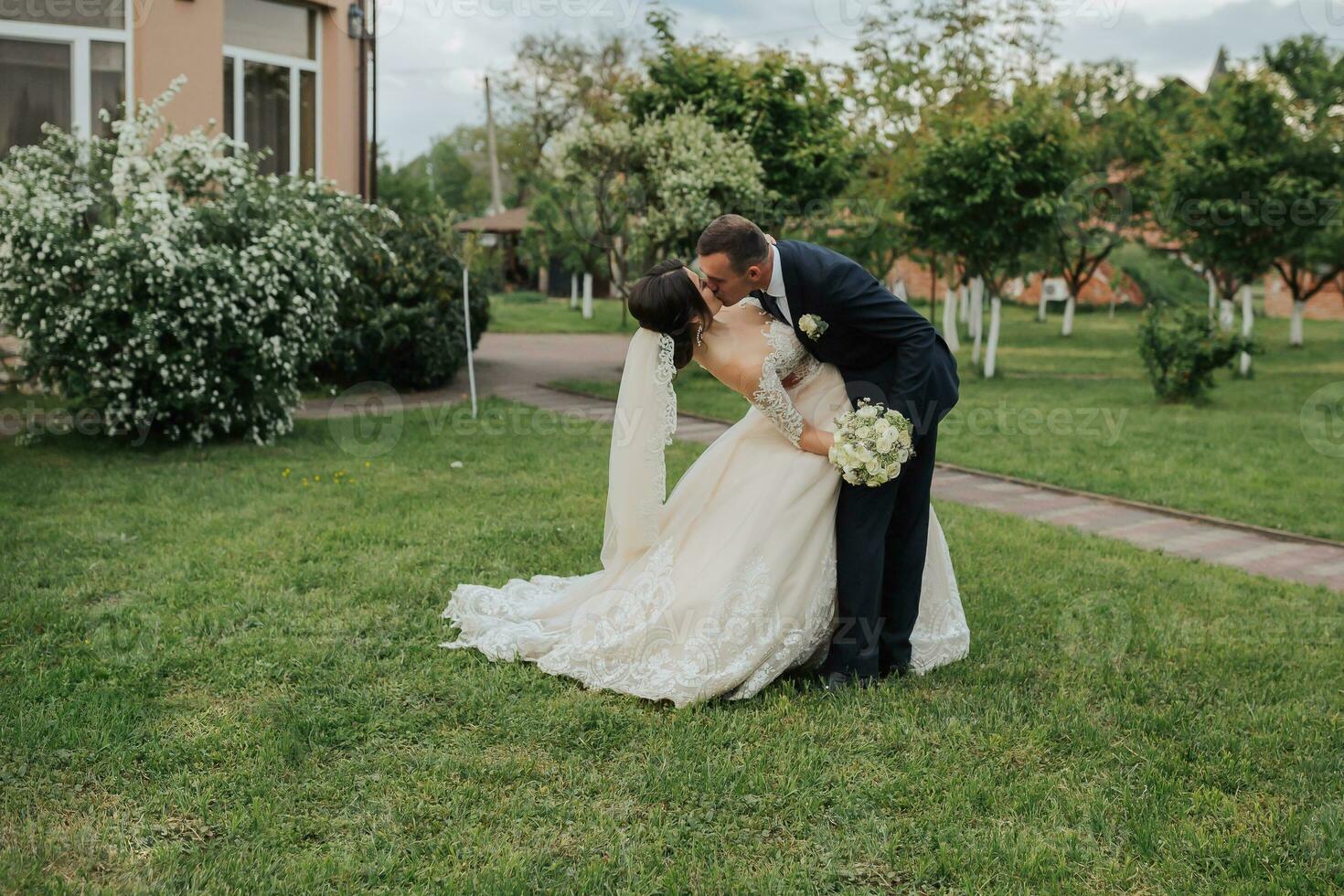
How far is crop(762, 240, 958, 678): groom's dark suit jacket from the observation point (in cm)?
427

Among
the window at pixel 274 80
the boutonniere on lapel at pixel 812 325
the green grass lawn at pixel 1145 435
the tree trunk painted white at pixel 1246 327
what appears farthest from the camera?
the tree trunk painted white at pixel 1246 327

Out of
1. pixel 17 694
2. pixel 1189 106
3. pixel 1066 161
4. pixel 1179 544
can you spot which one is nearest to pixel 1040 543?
pixel 1179 544

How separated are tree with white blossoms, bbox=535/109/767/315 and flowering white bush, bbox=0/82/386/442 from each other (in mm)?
5079

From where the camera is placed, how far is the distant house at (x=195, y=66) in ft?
38.5

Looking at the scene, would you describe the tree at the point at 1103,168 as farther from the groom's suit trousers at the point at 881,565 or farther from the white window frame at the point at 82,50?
the groom's suit trousers at the point at 881,565

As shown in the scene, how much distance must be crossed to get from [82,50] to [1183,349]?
512 inches

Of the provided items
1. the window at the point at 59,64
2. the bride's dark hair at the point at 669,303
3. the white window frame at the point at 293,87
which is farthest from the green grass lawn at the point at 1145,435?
the window at the point at 59,64

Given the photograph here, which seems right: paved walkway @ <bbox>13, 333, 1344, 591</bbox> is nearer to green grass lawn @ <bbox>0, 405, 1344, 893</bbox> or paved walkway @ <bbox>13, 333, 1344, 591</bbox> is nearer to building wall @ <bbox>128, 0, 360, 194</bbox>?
green grass lawn @ <bbox>0, 405, 1344, 893</bbox>

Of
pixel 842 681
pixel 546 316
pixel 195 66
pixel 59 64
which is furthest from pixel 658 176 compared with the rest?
pixel 546 316

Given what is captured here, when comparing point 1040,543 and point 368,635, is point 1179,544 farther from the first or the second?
point 368,635

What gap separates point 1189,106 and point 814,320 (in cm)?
2081

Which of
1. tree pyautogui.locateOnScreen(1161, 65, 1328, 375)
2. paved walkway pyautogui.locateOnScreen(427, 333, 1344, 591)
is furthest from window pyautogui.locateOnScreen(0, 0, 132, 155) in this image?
tree pyautogui.locateOnScreen(1161, 65, 1328, 375)

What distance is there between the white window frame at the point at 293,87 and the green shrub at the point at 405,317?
4.54ft

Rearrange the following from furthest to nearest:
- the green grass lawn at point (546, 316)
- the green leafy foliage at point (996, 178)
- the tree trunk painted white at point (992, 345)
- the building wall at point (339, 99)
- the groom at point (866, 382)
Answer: the green grass lawn at point (546, 316), the tree trunk painted white at point (992, 345), the green leafy foliage at point (996, 178), the building wall at point (339, 99), the groom at point (866, 382)
